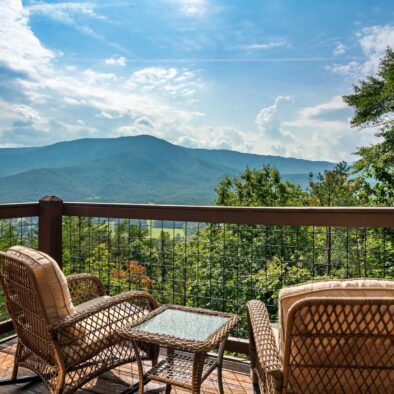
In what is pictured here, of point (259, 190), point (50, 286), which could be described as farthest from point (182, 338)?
point (259, 190)

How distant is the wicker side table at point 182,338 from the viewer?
1.82m

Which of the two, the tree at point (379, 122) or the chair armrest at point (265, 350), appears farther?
the tree at point (379, 122)

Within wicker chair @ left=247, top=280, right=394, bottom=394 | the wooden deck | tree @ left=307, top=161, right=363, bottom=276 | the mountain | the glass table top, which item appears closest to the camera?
wicker chair @ left=247, top=280, right=394, bottom=394

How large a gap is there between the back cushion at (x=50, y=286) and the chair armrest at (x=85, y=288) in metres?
0.66

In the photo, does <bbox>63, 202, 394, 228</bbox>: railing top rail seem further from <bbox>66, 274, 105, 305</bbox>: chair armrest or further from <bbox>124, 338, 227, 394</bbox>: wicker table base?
<bbox>124, 338, 227, 394</bbox>: wicker table base

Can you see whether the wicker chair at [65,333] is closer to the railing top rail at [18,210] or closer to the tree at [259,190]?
the railing top rail at [18,210]

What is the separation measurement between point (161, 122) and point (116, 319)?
49.0m

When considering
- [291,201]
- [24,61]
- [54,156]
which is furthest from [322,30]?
[54,156]

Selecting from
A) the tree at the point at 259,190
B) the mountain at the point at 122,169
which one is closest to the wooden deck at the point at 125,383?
the tree at the point at 259,190

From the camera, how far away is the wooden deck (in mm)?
2400

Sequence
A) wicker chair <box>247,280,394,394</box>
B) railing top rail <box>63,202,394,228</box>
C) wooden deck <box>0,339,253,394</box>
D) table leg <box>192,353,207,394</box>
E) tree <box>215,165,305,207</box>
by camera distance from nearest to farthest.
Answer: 1. wicker chair <box>247,280,394,394</box>
2. table leg <box>192,353,207,394</box>
3. wooden deck <box>0,339,253,394</box>
4. railing top rail <box>63,202,394,228</box>
5. tree <box>215,165,305,207</box>

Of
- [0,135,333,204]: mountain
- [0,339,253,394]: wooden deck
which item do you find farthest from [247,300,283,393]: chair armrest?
[0,135,333,204]: mountain

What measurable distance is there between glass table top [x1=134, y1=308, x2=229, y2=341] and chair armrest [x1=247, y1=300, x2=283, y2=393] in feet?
0.80

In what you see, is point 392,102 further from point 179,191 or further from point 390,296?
point 179,191
